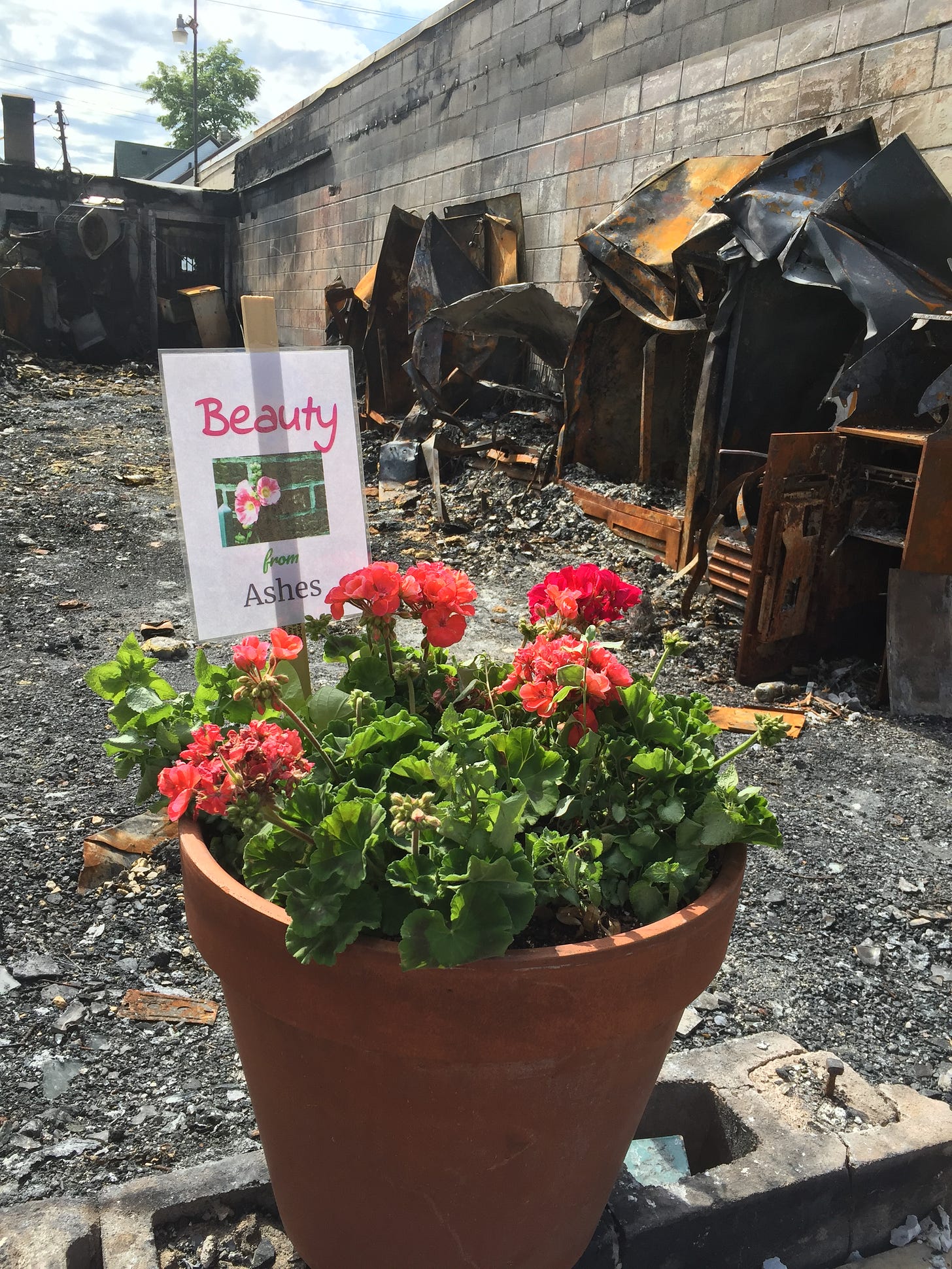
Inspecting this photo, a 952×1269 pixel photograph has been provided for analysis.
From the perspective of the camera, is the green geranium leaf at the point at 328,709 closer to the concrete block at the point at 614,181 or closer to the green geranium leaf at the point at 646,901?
the green geranium leaf at the point at 646,901

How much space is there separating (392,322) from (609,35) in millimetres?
2905

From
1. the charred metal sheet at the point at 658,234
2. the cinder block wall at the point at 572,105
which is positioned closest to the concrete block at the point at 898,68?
the cinder block wall at the point at 572,105

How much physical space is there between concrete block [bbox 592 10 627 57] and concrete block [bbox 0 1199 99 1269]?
7.39 m

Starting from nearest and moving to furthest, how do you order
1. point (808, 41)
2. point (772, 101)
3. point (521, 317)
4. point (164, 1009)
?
1. point (164, 1009)
2. point (808, 41)
3. point (772, 101)
4. point (521, 317)

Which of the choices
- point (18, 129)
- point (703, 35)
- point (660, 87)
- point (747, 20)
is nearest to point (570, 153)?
point (660, 87)

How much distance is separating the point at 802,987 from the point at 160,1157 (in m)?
1.41

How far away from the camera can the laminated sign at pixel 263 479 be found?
1488 millimetres

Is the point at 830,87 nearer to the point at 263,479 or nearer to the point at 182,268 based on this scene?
the point at 263,479

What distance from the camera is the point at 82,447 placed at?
7.72 m

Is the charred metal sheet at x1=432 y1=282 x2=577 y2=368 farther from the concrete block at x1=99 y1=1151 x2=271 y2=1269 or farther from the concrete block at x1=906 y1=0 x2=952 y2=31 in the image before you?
the concrete block at x1=99 y1=1151 x2=271 y2=1269

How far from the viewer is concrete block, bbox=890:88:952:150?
4.18 m

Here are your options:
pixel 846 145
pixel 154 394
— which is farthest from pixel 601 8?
pixel 154 394

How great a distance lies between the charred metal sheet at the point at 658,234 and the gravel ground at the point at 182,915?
1.55m

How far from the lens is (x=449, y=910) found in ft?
3.06
